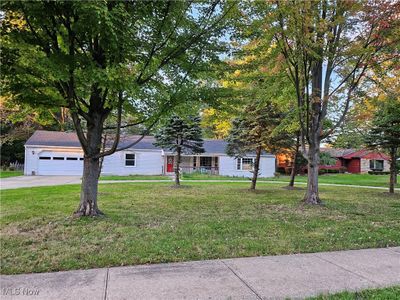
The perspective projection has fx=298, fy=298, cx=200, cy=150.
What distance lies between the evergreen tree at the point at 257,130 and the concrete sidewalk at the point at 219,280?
956cm

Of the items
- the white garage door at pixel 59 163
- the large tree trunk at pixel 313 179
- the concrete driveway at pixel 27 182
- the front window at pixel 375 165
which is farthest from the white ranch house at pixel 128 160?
the front window at pixel 375 165

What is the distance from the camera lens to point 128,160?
1075 inches

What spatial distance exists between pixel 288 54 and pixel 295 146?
8600 mm

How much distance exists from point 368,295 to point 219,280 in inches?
68.5

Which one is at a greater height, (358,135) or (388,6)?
(388,6)

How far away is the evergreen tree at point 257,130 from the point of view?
1421cm

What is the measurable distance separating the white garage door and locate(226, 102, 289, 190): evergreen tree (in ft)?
51.0

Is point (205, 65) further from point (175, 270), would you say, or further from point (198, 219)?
point (175, 270)

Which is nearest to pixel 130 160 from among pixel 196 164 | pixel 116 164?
pixel 116 164

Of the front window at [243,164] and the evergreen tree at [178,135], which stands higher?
the evergreen tree at [178,135]

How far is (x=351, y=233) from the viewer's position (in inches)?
248

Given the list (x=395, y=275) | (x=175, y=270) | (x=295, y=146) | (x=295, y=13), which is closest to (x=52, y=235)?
(x=175, y=270)

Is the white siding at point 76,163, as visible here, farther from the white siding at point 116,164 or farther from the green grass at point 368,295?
the green grass at point 368,295

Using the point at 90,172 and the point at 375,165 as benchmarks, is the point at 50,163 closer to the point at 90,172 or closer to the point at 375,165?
the point at 90,172
